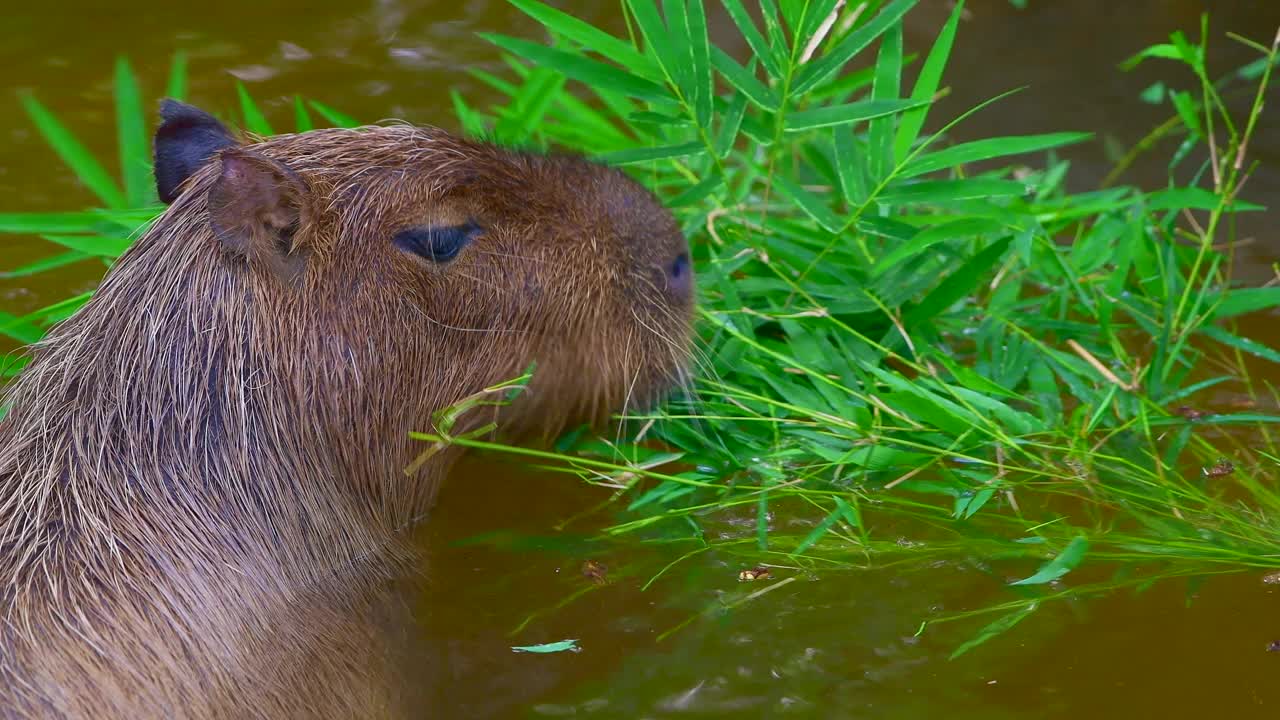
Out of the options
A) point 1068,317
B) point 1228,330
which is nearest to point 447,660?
point 1068,317

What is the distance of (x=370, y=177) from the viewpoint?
9.04 ft

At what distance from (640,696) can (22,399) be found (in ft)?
4.36

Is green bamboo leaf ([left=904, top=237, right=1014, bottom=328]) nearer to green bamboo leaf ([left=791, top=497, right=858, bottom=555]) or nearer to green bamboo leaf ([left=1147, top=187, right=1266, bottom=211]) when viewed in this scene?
green bamboo leaf ([left=1147, top=187, right=1266, bottom=211])

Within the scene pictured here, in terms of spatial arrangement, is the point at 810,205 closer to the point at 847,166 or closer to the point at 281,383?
the point at 847,166

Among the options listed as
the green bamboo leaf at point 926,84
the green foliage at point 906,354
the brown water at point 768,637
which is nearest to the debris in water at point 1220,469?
the green foliage at point 906,354

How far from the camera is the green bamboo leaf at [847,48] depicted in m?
3.24

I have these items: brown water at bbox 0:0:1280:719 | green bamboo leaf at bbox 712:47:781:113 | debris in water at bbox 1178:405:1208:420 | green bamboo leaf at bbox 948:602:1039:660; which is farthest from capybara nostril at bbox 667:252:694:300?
debris in water at bbox 1178:405:1208:420

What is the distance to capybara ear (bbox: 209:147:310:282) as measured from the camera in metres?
2.52

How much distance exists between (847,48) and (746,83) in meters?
0.24

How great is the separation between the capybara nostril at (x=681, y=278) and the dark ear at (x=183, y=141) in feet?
3.02

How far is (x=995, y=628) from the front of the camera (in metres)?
2.98

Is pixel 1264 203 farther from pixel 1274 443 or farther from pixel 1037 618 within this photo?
pixel 1037 618

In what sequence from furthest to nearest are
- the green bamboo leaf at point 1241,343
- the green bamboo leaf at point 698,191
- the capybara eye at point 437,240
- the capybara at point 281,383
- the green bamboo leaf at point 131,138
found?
the green bamboo leaf at point 131,138, the green bamboo leaf at point 1241,343, the green bamboo leaf at point 698,191, the capybara eye at point 437,240, the capybara at point 281,383

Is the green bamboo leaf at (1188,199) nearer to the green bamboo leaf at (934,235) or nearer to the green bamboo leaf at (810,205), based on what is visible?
the green bamboo leaf at (934,235)
